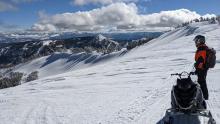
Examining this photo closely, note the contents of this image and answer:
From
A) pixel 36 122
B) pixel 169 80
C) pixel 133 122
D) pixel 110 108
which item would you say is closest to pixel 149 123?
pixel 133 122

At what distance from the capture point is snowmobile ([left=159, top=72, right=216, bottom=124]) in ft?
25.0

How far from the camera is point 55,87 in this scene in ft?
58.8

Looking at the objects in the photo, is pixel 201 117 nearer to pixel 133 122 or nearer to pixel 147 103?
pixel 133 122

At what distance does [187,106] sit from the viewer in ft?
25.0

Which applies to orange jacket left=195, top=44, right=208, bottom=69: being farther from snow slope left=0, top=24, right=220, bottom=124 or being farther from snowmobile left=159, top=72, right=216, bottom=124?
snowmobile left=159, top=72, right=216, bottom=124

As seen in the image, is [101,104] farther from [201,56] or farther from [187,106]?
[187,106]

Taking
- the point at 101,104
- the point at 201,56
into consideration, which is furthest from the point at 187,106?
the point at 101,104

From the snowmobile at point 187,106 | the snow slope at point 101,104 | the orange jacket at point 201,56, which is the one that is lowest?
the snow slope at point 101,104

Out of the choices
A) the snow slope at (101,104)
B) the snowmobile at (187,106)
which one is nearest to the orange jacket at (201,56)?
the snow slope at (101,104)

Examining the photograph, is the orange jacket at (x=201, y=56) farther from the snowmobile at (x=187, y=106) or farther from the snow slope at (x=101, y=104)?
the snowmobile at (x=187, y=106)

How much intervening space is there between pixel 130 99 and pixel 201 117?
4979 millimetres

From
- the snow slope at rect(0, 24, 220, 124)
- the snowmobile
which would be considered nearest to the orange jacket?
the snow slope at rect(0, 24, 220, 124)

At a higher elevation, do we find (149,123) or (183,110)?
(183,110)

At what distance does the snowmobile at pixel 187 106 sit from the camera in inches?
300
